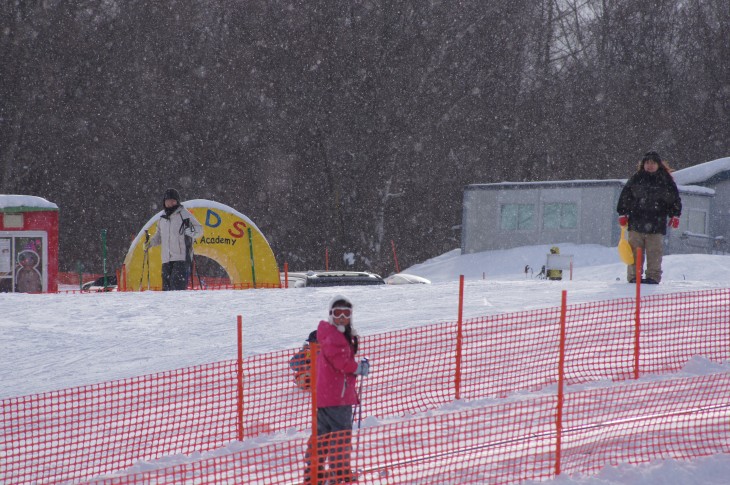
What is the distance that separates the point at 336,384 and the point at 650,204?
7352mm

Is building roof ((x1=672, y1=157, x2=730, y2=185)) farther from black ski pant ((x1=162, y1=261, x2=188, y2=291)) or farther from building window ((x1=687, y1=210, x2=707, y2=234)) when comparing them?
black ski pant ((x1=162, y1=261, x2=188, y2=291))

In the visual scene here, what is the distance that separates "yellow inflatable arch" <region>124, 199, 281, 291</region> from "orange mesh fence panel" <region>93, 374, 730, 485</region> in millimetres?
10497

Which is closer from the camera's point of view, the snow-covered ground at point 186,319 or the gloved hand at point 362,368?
→ the gloved hand at point 362,368

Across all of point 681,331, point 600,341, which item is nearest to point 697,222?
point 681,331

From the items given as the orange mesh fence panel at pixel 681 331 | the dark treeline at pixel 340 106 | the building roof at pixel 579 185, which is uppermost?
the dark treeline at pixel 340 106

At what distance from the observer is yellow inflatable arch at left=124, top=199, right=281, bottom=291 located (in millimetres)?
18609

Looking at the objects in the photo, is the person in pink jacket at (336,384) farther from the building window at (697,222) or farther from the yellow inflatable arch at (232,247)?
the building window at (697,222)

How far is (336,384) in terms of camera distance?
6.66 meters

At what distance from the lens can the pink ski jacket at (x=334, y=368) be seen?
660 cm

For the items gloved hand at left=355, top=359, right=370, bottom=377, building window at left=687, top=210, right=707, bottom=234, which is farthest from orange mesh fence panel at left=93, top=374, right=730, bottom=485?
building window at left=687, top=210, right=707, bottom=234

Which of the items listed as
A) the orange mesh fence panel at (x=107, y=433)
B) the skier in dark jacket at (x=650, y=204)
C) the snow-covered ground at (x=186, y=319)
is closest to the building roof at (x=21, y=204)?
the snow-covered ground at (x=186, y=319)

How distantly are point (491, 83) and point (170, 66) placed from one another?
12.8 m

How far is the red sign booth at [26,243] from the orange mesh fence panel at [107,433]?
33.9ft

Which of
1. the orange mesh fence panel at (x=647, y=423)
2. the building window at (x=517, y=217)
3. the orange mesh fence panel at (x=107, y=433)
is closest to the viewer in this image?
the orange mesh fence panel at (x=647, y=423)
